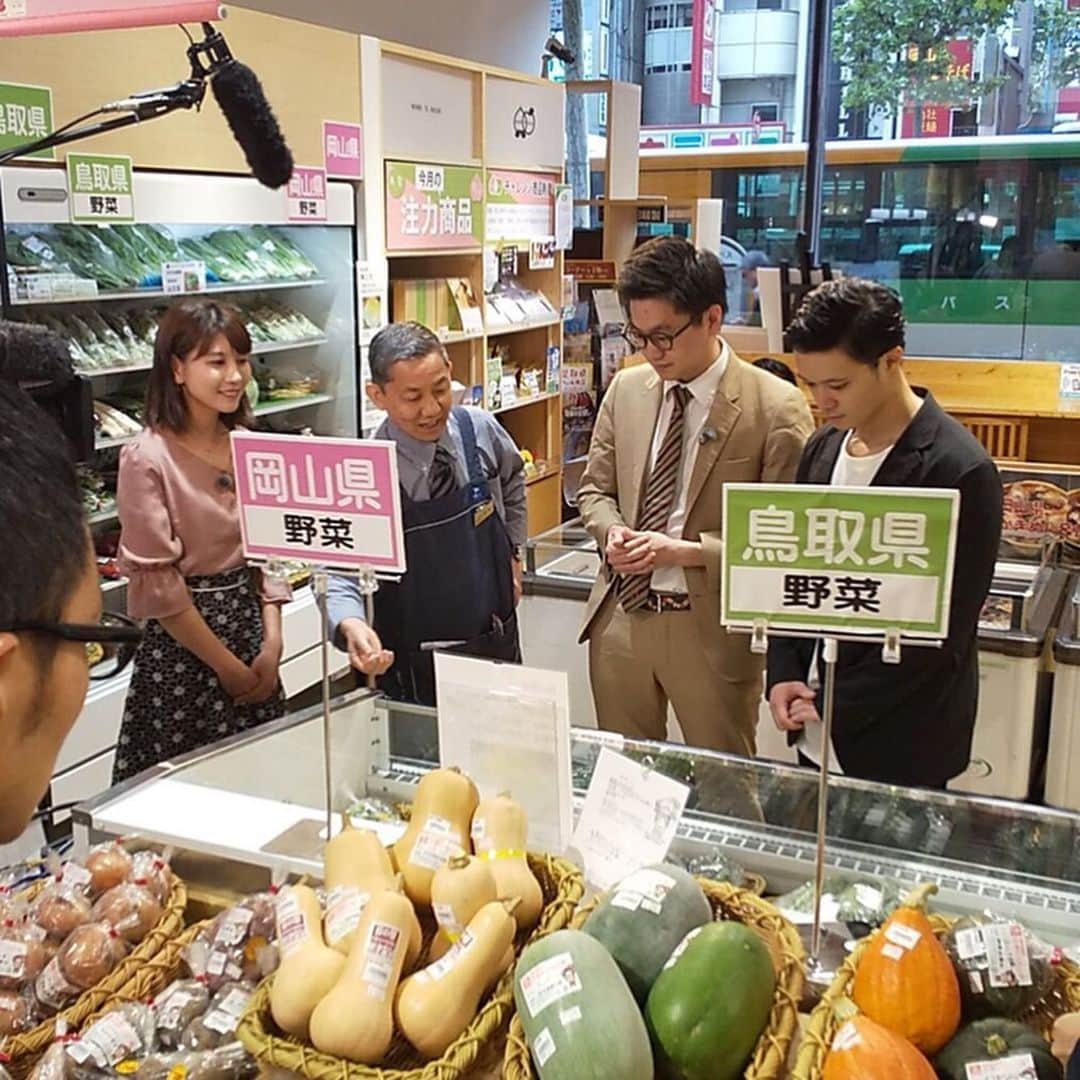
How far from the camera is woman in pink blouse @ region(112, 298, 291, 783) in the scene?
2725 millimetres

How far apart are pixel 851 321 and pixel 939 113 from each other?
18.7ft

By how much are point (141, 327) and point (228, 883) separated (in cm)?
306

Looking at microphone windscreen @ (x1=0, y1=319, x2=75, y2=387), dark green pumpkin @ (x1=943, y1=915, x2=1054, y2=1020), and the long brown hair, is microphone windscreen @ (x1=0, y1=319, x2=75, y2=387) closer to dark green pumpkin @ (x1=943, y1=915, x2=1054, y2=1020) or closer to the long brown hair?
dark green pumpkin @ (x1=943, y1=915, x2=1054, y2=1020)

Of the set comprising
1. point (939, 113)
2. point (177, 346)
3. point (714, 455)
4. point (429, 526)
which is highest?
point (939, 113)

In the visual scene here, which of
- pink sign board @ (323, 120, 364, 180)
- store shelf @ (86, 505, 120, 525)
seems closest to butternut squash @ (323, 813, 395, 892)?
store shelf @ (86, 505, 120, 525)

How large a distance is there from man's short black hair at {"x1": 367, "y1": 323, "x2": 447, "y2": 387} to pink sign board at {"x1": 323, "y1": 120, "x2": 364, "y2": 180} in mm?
2093

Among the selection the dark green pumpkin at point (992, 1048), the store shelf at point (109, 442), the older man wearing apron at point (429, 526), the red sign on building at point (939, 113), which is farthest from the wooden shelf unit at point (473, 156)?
the dark green pumpkin at point (992, 1048)

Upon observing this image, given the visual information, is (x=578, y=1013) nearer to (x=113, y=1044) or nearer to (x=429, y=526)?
(x=113, y=1044)

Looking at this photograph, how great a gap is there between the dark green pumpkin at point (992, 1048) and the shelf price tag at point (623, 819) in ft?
1.34

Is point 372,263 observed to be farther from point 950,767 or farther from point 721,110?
point 721,110

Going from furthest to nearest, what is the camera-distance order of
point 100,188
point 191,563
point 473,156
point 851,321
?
point 473,156 → point 100,188 → point 191,563 → point 851,321

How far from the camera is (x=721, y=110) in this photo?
8.29 m

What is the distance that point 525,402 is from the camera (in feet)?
21.2

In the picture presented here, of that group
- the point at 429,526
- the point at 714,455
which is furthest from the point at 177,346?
the point at 714,455
